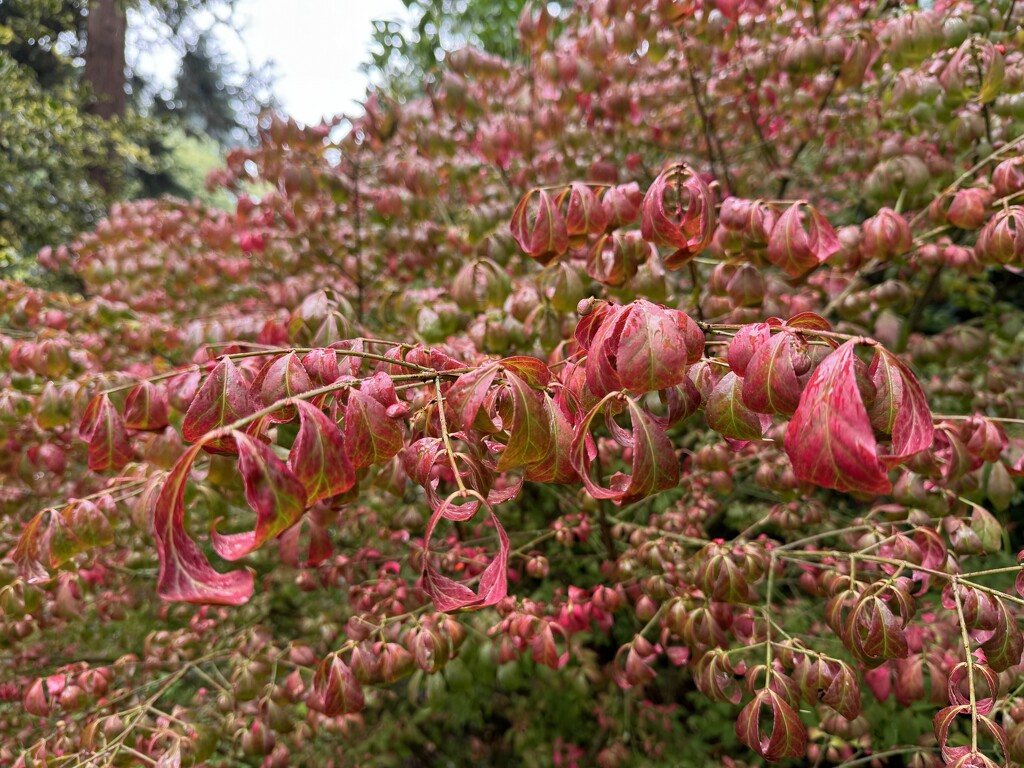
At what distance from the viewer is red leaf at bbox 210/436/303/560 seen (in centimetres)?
60

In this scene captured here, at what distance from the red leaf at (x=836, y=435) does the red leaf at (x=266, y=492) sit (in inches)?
22.5

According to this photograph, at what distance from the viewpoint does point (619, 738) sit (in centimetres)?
279

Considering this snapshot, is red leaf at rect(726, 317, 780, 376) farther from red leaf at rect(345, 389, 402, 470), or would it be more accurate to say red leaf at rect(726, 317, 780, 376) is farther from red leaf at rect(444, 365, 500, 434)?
red leaf at rect(345, 389, 402, 470)

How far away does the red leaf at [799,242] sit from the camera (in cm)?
125

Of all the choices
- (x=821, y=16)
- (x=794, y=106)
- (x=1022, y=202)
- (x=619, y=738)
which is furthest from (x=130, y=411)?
(x=821, y=16)

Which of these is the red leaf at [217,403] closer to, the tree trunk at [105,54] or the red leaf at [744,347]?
the red leaf at [744,347]

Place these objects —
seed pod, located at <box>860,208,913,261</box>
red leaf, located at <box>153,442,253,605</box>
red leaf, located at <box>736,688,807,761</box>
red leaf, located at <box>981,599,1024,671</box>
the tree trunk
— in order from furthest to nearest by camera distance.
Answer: the tree trunk
seed pod, located at <box>860,208,913,261</box>
red leaf, located at <box>736,688,807,761</box>
red leaf, located at <box>981,599,1024,671</box>
red leaf, located at <box>153,442,253,605</box>

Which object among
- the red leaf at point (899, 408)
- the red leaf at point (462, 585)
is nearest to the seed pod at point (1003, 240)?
the red leaf at point (899, 408)

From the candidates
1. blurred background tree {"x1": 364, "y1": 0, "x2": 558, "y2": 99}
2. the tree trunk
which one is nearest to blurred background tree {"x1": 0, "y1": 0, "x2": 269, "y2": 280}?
the tree trunk

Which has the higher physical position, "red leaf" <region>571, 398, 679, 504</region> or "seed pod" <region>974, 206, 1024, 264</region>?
"seed pod" <region>974, 206, 1024, 264</region>

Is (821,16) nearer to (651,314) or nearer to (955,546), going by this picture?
(955,546)

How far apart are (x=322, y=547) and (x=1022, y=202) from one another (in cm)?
220

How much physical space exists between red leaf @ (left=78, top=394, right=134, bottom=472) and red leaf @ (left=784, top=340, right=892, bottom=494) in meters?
1.34

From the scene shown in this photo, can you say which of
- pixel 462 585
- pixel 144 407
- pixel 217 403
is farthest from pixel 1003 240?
pixel 144 407
